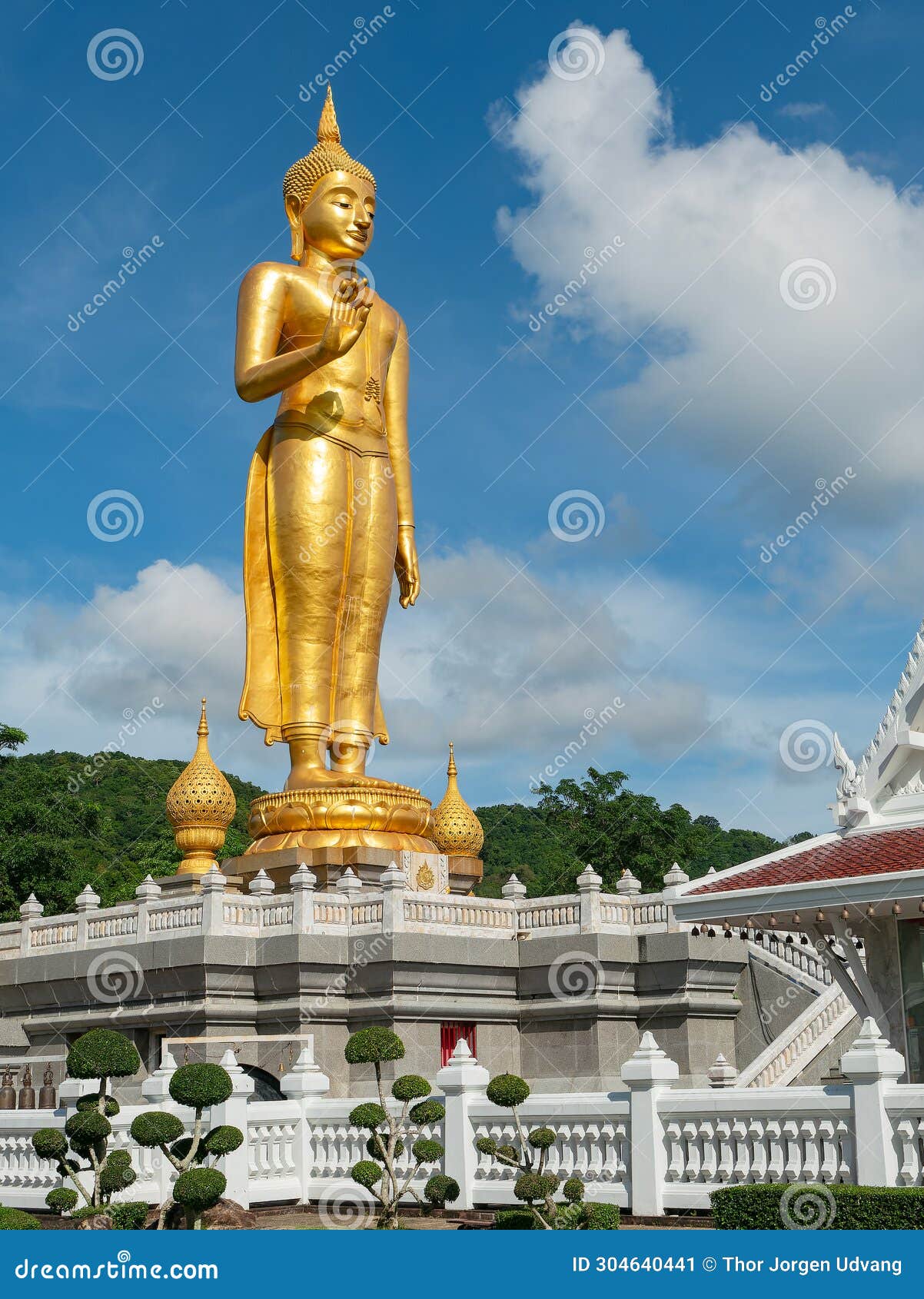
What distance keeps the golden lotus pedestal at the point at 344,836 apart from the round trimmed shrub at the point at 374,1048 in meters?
10.4

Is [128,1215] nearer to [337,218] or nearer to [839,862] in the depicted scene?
[839,862]

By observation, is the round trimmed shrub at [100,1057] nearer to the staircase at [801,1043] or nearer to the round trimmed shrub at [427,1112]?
the round trimmed shrub at [427,1112]

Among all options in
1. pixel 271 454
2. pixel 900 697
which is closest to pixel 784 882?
pixel 900 697

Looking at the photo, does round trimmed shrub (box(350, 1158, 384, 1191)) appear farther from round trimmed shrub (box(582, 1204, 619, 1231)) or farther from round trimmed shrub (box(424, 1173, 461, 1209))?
round trimmed shrub (box(582, 1204, 619, 1231))

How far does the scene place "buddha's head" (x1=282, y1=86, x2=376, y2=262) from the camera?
28.1 meters

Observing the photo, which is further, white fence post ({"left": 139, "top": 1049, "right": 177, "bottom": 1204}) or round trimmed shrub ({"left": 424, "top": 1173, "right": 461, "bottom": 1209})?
white fence post ({"left": 139, "top": 1049, "right": 177, "bottom": 1204})

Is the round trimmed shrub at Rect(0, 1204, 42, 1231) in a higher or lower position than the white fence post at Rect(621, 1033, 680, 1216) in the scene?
lower

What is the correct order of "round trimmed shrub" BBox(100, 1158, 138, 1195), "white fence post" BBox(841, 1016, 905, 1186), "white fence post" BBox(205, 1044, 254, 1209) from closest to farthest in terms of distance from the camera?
"white fence post" BBox(841, 1016, 905, 1186) → "round trimmed shrub" BBox(100, 1158, 138, 1195) → "white fence post" BBox(205, 1044, 254, 1209)

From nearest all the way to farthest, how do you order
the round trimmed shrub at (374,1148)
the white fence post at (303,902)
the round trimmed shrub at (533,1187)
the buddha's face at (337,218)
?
1. the round trimmed shrub at (533,1187)
2. the round trimmed shrub at (374,1148)
3. the white fence post at (303,902)
4. the buddha's face at (337,218)

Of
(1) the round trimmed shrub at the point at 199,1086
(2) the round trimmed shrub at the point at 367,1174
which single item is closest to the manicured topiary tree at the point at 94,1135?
(1) the round trimmed shrub at the point at 199,1086

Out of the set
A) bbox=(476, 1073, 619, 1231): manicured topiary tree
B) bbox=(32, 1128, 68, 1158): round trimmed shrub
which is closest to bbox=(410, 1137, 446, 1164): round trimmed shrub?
bbox=(476, 1073, 619, 1231): manicured topiary tree

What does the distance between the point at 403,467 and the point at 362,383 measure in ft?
6.13

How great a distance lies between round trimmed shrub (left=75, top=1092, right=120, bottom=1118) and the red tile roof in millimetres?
6046

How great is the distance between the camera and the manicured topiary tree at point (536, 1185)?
12.5 m
